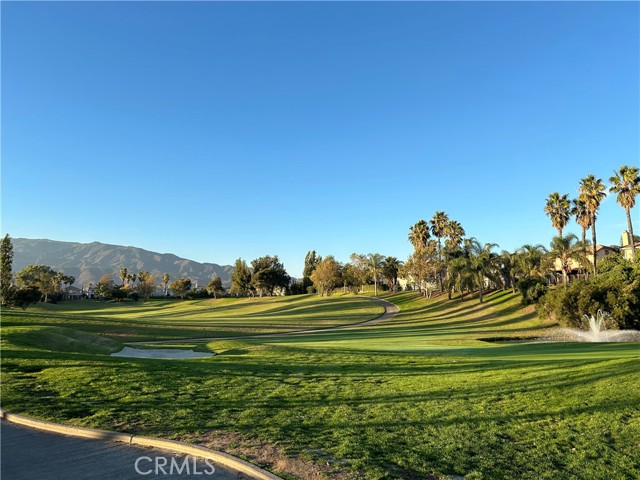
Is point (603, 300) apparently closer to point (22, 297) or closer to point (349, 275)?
point (349, 275)

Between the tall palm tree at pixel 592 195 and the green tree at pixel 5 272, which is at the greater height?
the tall palm tree at pixel 592 195

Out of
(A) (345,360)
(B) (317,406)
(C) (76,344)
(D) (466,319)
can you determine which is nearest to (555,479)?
(B) (317,406)

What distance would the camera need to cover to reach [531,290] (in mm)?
51250

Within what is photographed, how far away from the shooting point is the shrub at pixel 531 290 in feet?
166

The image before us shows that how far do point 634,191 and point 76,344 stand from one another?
193ft

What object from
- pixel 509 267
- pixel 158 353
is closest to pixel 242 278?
pixel 509 267

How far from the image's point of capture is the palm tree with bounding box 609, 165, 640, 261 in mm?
49656

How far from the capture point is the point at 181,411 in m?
8.71

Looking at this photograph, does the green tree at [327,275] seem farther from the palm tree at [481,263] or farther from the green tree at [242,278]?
the palm tree at [481,263]

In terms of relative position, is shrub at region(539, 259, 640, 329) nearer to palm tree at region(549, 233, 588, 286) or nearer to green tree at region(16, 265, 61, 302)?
palm tree at region(549, 233, 588, 286)

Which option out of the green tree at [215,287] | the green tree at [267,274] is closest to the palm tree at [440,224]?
the green tree at [267,274]

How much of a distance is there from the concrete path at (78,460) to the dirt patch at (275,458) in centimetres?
45

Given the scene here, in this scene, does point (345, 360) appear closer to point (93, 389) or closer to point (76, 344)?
point (93, 389)

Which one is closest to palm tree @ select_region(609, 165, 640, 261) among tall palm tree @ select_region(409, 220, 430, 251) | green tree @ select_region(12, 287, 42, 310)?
tall palm tree @ select_region(409, 220, 430, 251)
